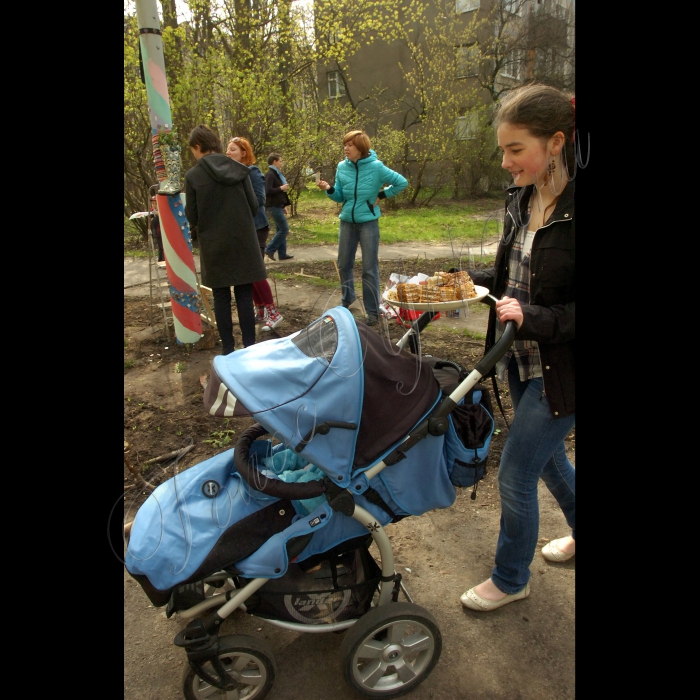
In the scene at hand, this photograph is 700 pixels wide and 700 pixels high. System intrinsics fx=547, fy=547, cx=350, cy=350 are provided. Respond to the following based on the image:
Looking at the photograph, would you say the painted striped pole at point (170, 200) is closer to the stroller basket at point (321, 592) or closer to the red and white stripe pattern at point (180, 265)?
the red and white stripe pattern at point (180, 265)

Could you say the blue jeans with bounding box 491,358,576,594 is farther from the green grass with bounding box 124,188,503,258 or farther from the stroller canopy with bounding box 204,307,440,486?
the green grass with bounding box 124,188,503,258

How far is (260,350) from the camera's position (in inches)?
74.7

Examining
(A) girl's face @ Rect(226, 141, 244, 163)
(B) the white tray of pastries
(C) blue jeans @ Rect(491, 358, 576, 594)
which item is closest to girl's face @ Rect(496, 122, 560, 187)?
(B) the white tray of pastries

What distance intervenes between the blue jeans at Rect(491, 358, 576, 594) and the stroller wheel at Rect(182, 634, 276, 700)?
104cm

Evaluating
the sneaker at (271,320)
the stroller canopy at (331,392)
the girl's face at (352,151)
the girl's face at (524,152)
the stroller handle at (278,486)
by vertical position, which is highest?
the girl's face at (352,151)

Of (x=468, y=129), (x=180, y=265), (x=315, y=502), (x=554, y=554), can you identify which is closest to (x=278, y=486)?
(x=315, y=502)

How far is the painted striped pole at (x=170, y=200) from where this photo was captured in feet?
15.6

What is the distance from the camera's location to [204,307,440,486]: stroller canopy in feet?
5.71

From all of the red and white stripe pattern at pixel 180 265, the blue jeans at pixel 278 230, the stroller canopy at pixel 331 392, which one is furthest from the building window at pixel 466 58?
the stroller canopy at pixel 331 392

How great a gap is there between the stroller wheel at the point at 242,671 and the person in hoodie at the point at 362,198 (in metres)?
4.12

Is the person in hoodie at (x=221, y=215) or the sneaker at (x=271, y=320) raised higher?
the person in hoodie at (x=221, y=215)

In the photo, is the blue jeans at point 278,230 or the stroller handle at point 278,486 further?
the blue jeans at point 278,230
